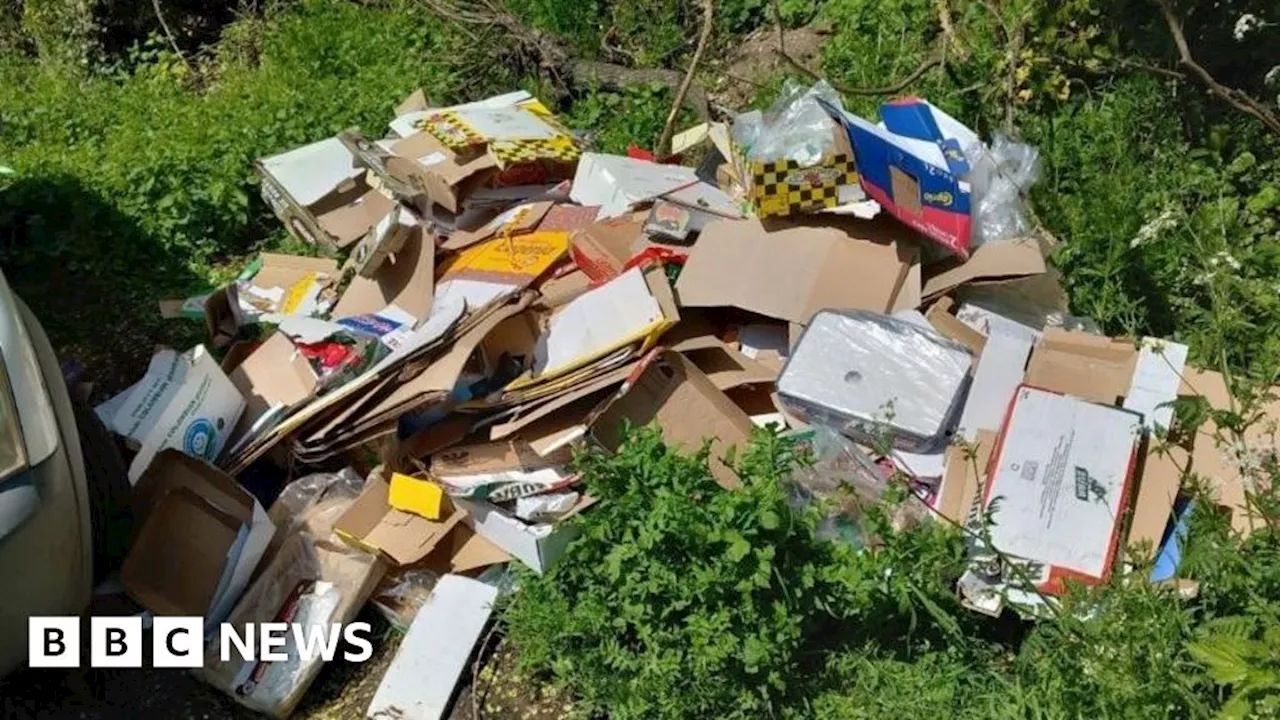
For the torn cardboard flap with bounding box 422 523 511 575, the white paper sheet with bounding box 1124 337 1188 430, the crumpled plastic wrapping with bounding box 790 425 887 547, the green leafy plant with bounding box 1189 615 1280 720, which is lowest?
the torn cardboard flap with bounding box 422 523 511 575

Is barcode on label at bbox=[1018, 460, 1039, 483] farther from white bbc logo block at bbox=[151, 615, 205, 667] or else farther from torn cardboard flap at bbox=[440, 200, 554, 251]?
white bbc logo block at bbox=[151, 615, 205, 667]

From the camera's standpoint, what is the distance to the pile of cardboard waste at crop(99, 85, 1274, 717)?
3254mm

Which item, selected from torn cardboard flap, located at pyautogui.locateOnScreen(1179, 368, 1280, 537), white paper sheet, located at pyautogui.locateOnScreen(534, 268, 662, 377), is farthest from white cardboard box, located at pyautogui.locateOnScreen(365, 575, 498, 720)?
torn cardboard flap, located at pyautogui.locateOnScreen(1179, 368, 1280, 537)

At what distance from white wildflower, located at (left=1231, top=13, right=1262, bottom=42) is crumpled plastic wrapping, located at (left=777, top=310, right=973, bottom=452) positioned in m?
1.71

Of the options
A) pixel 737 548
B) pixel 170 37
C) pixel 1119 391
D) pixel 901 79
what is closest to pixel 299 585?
pixel 737 548

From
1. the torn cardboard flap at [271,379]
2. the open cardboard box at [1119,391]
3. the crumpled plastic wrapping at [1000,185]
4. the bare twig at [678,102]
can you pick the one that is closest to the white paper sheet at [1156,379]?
the open cardboard box at [1119,391]

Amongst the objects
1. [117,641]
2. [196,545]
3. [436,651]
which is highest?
[196,545]

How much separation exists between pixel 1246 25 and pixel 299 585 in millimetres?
3530

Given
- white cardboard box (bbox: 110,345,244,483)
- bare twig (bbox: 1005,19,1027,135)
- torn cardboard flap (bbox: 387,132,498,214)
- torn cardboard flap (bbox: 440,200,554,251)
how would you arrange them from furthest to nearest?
bare twig (bbox: 1005,19,1027,135)
torn cardboard flap (bbox: 387,132,498,214)
torn cardboard flap (bbox: 440,200,554,251)
white cardboard box (bbox: 110,345,244,483)

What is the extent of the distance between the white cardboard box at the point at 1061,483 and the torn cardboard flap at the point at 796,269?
2.00ft

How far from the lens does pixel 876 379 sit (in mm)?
3543

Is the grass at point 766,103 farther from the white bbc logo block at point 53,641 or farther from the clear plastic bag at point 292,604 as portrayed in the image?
the white bbc logo block at point 53,641

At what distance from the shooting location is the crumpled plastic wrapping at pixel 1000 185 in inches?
160

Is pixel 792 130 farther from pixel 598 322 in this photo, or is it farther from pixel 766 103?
pixel 766 103
